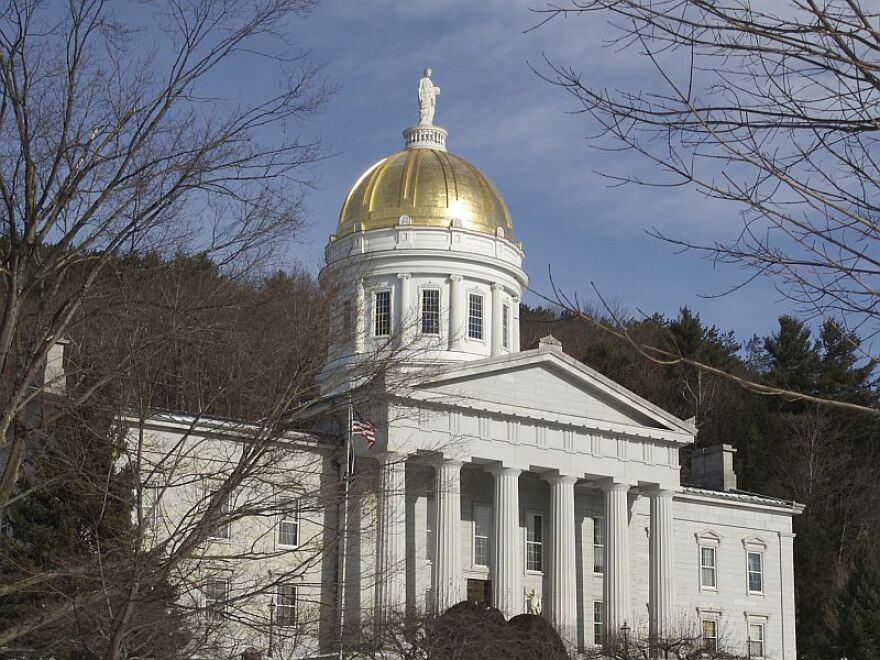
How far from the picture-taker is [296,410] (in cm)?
1838

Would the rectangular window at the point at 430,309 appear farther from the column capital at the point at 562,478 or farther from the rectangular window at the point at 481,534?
the column capital at the point at 562,478

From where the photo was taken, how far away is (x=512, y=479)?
55750 millimetres

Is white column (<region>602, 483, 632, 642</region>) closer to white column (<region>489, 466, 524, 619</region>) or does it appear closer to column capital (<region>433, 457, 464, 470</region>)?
white column (<region>489, 466, 524, 619</region>)

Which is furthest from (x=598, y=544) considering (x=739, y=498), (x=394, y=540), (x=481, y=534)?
(x=394, y=540)

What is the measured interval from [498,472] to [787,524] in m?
17.5

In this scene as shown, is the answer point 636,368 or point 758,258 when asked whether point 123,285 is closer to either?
point 758,258

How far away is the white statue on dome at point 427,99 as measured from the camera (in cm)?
7544

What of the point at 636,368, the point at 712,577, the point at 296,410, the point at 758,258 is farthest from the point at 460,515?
the point at 758,258

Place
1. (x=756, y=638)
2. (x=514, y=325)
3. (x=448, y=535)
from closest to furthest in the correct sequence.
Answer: (x=448, y=535), (x=756, y=638), (x=514, y=325)

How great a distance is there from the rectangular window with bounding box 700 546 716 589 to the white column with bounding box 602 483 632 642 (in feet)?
20.6

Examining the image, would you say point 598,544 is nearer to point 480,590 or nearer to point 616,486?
point 616,486

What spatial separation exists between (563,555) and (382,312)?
16615 mm

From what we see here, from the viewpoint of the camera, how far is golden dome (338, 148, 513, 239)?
6875 cm

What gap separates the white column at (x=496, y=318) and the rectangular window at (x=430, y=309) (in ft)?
9.49
